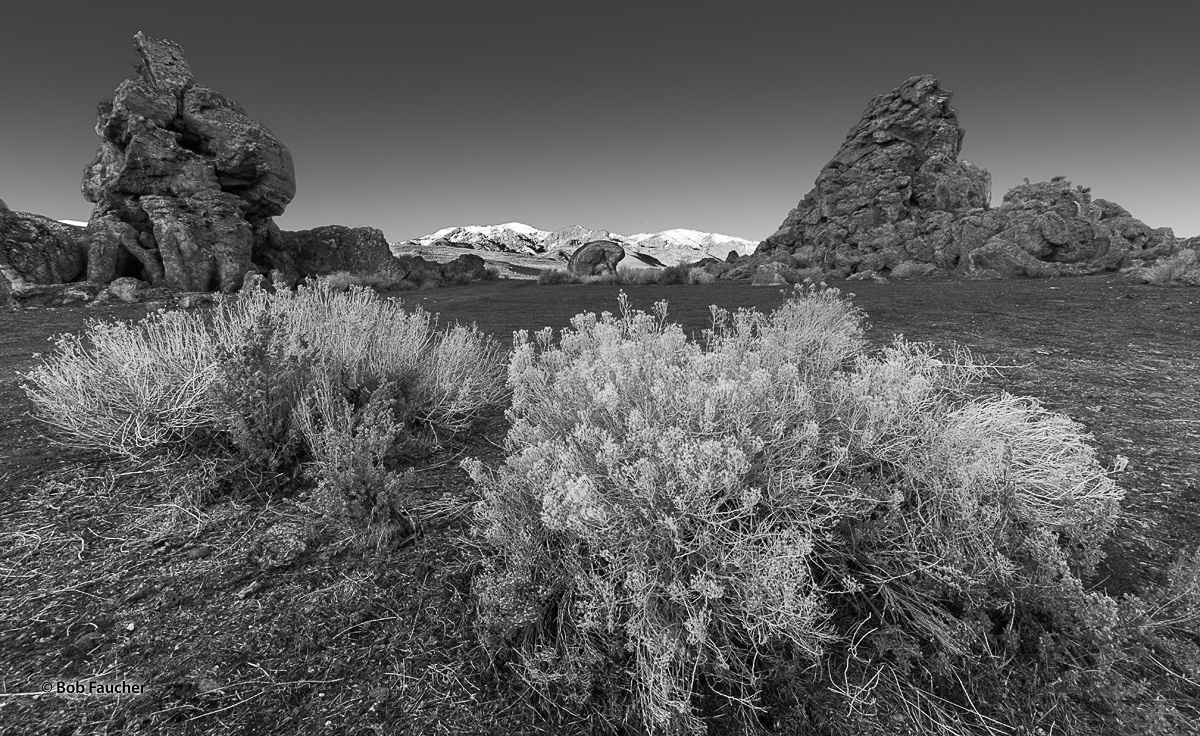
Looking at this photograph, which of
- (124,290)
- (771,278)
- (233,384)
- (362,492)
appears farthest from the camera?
(771,278)

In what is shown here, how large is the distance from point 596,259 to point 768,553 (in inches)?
797

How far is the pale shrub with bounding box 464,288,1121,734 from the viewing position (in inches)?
55.9

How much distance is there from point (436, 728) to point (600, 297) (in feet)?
35.1

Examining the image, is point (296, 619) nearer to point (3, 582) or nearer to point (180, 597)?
point (180, 597)

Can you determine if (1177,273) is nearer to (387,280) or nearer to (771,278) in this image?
(771,278)

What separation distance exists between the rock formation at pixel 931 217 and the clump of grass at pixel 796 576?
667 inches

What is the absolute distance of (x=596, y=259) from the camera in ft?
69.1

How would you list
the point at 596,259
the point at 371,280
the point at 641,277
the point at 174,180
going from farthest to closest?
the point at 596,259 < the point at 641,277 < the point at 371,280 < the point at 174,180

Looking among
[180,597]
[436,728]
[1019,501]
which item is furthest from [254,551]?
[1019,501]

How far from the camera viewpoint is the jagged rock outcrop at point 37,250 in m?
10.8

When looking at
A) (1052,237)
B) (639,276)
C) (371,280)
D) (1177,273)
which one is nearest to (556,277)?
(639,276)

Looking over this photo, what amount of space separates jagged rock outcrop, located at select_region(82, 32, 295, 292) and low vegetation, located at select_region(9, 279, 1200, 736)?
14.8m

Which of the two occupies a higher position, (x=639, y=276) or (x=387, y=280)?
(x=639, y=276)

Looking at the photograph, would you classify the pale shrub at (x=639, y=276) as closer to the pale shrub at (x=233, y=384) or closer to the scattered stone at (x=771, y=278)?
the scattered stone at (x=771, y=278)
